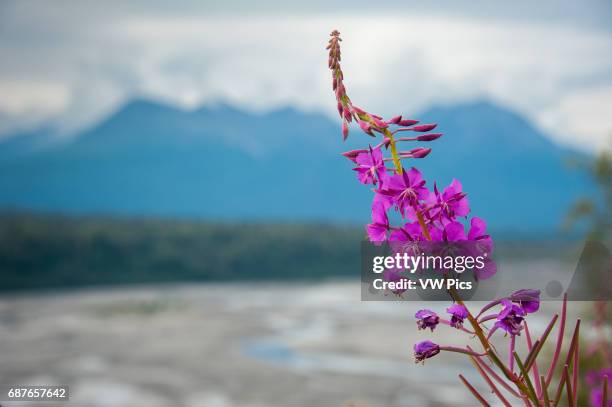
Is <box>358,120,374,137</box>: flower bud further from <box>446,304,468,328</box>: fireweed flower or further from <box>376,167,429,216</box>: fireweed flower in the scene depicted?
<box>446,304,468,328</box>: fireweed flower

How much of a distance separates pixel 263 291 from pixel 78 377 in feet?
43.9

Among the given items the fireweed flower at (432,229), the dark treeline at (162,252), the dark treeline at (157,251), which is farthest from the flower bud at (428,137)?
the dark treeline at (157,251)

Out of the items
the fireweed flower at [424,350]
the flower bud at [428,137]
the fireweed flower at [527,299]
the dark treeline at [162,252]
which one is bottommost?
the dark treeline at [162,252]

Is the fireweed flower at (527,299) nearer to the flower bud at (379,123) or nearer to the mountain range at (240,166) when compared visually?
the flower bud at (379,123)

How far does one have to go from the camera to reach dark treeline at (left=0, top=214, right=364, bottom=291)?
90.8 ft

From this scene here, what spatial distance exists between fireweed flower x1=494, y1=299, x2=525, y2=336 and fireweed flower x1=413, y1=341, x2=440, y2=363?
57 mm

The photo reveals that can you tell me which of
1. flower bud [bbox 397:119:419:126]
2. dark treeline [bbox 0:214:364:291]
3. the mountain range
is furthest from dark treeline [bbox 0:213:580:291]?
the mountain range

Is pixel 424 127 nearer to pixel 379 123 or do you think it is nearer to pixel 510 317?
pixel 379 123

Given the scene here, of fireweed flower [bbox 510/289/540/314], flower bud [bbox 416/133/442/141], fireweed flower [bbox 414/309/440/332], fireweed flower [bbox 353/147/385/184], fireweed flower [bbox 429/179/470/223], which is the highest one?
flower bud [bbox 416/133/442/141]

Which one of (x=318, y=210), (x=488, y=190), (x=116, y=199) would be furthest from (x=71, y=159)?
(x=488, y=190)

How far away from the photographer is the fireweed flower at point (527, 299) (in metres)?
0.59

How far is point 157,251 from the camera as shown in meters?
30.0

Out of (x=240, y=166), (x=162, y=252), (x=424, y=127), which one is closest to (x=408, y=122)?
(x=424, y=127)

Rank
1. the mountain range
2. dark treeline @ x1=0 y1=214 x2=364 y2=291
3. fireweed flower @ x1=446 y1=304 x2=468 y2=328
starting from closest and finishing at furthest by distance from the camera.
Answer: fireweed flower @ x1=446 y1=304 x2=468 y2=328, dark treeline @ x1=0 y1=214 x2=364 y2=291, the mountain range
